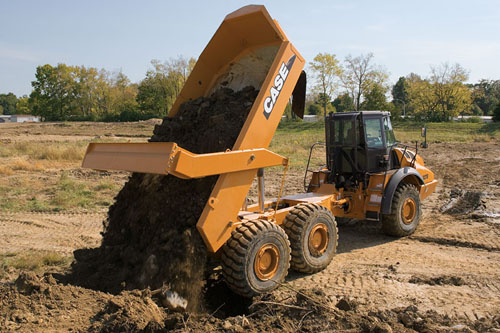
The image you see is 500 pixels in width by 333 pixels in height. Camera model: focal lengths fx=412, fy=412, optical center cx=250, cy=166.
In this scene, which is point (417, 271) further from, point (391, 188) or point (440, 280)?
point (391, 188)

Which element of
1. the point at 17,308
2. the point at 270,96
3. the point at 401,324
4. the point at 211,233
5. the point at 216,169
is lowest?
the point at 401,324

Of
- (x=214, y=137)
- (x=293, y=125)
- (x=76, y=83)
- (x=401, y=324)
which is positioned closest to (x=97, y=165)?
(x=214, y=137)

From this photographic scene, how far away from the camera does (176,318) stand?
3744 mm

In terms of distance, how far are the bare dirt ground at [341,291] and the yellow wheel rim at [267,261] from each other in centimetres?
24

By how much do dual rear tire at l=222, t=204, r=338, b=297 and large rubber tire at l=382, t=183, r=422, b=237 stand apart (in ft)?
6.34

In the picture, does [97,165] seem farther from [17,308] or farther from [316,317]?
[316,317]

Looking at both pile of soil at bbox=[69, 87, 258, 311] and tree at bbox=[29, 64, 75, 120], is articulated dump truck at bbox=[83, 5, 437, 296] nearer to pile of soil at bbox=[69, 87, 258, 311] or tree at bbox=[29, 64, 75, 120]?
pile of soil at bbox=[69, 87, 258, 311]

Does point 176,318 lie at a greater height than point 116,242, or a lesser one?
lesser

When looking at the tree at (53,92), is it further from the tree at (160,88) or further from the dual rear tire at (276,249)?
the dual rear tire at (276,249)

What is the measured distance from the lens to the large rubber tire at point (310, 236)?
17.0 feet

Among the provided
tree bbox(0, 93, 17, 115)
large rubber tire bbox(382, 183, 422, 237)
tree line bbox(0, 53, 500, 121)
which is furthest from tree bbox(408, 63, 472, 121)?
tree bbox(0, 93, 17, 115)

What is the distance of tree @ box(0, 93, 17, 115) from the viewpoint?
104938mm

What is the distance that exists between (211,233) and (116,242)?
4.85ft

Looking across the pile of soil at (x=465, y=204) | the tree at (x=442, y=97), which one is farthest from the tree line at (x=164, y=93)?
the pile of soil at (x=465, y=204)
